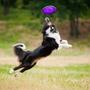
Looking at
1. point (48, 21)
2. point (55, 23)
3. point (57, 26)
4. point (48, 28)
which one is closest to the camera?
point (48, 28)

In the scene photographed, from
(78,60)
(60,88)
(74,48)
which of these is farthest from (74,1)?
(60,88)

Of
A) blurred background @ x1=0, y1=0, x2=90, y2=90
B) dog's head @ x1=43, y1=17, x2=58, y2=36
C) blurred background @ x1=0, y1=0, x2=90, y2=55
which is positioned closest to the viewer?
dog's head @ x1=43, y1=17, x2=58, y2=36

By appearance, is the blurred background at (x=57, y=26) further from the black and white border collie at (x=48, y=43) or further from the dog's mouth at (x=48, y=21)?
the dog's mouth at (x=48, y=21)

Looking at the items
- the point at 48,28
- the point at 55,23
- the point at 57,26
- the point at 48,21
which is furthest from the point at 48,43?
the point at 57,26

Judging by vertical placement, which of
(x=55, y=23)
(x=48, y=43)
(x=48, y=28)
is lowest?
(x=55, y=23)

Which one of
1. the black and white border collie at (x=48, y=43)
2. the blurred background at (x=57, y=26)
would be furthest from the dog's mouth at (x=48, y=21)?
the blurred background at (x=57, y=26)

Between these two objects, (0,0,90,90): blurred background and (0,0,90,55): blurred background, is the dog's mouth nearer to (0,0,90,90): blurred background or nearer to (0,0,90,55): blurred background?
(0,0,90,90): blurred background

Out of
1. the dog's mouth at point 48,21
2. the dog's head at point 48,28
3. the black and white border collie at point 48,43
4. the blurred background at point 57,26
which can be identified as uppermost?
the dog's mouth at point 48,21

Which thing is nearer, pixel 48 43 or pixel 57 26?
pixel 48 43

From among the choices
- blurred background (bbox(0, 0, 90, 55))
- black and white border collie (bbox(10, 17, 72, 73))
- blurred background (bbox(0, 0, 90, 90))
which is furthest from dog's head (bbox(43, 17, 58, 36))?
blurred background (bbox(0, 0, 90, 55))

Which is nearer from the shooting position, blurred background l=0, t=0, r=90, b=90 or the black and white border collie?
the black and white border collie

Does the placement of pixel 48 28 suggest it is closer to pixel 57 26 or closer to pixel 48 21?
pixel 48 21

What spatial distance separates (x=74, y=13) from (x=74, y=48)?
2.69 metres

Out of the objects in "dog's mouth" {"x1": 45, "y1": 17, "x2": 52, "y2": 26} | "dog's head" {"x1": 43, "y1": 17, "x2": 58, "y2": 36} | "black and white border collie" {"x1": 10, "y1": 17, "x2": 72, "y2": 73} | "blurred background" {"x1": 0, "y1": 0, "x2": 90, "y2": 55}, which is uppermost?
"dog's mouth" {"x1": 45, "y1": 17, "x2": 52, "y2": 26}
